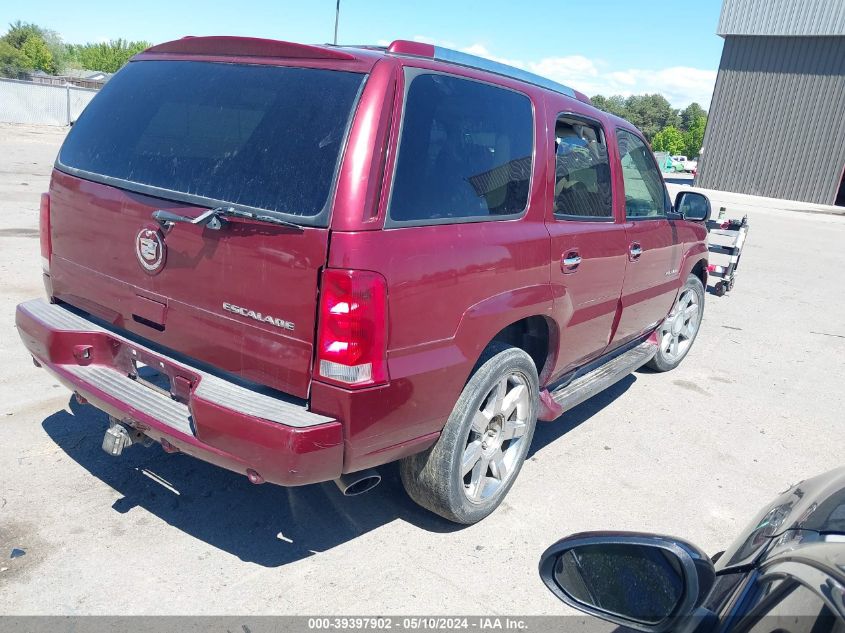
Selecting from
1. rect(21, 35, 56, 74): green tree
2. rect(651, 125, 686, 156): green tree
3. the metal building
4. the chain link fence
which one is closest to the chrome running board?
the chain link fence

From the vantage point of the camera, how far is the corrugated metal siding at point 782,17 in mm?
31688

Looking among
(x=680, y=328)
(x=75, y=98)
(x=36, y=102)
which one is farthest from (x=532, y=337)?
(x=75, y=98)

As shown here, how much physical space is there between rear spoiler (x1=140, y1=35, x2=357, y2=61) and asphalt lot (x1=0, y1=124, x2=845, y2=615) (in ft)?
6.97

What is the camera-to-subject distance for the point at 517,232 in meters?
3.37

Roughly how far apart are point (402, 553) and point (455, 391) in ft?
2.69

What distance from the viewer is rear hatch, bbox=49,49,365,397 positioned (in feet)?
8.75

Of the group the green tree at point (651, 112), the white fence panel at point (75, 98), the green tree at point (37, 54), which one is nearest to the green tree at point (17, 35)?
the green tree at point (37, 54)

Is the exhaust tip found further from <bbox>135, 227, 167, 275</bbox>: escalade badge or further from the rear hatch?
<bbox>135, 227, 167, 275</bbox>: escalade badge

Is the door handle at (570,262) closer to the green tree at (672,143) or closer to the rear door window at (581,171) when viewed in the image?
the rear door window at (581,171)

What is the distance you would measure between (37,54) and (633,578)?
8156 centimetres

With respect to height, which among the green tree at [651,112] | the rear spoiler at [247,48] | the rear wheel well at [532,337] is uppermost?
the green tree at [651,112]

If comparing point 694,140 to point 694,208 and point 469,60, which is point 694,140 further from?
point 469,60

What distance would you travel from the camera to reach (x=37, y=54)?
6888cm

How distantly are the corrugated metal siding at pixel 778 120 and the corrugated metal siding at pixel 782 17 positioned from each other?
52cm
